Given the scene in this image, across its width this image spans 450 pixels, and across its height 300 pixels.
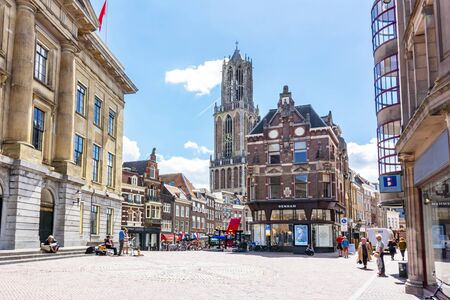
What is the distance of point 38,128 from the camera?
24875 mm

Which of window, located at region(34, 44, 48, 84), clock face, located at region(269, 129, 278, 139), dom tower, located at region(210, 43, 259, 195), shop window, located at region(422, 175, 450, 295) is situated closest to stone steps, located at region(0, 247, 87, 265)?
window, located at region(34, 44, 48, 84)

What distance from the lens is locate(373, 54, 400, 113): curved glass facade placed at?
83.4 feet

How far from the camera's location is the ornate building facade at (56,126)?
2139 cm

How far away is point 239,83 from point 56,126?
4831 inches

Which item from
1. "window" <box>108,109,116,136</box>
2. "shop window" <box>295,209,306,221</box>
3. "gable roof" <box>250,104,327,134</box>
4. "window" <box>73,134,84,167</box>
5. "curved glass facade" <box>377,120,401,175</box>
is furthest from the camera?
"gable roof" <box>250,104,327,134</box>

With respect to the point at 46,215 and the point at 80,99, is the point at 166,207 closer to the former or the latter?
the point at 80,99

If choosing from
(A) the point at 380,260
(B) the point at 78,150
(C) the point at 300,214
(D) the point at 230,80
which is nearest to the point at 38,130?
(B) the point at 78,150

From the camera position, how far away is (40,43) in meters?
24.8

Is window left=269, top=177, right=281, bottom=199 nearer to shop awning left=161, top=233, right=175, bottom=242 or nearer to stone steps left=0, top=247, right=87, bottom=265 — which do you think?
shop awning left=161, top=233, right=175, bottom=242

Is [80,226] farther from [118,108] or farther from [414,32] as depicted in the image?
[414,32]

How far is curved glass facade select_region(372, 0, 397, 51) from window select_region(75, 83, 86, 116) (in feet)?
63.2

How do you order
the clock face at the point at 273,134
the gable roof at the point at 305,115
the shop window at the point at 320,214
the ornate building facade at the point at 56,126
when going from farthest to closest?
1. the clock face at the point at 273,134
2. the gable roof at the point at 305,115
3. the shop window at the point at 320,214
4. the ornate building facade at the point at 56,126

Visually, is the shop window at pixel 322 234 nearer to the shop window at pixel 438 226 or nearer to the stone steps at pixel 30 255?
the stone steps at pixel 30 255

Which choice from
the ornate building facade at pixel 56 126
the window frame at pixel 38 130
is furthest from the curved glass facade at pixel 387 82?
the window frame at pixel 38 130
